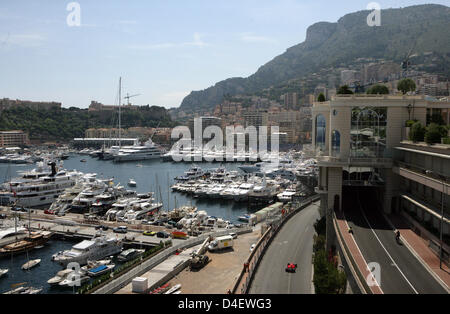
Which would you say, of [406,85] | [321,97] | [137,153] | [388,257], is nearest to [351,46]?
[137,153]

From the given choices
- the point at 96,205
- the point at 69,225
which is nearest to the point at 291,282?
the point at 69,225

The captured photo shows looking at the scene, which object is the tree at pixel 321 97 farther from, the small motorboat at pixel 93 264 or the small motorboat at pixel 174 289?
the small motorboat at pixel 93 264

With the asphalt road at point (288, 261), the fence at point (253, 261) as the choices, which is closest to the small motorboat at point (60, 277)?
the fence at point (253, 261)

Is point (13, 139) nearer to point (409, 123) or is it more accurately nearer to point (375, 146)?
point (375, 146)

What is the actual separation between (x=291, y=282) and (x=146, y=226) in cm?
1203

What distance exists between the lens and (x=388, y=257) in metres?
7.27

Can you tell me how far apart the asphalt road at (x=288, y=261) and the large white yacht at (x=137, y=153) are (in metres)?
52.4

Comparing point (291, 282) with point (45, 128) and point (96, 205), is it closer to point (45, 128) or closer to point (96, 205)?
point (96, 205)

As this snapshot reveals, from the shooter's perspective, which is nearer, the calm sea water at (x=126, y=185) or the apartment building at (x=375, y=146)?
the apartment building at (x=375, y=146)

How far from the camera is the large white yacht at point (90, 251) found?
15.2 metres

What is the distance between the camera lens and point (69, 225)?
20.3 meters

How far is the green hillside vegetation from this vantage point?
88812mm

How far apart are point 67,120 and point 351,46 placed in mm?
94802

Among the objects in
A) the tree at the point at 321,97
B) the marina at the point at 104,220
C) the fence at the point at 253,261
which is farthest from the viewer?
the marina at the point at 104,220
